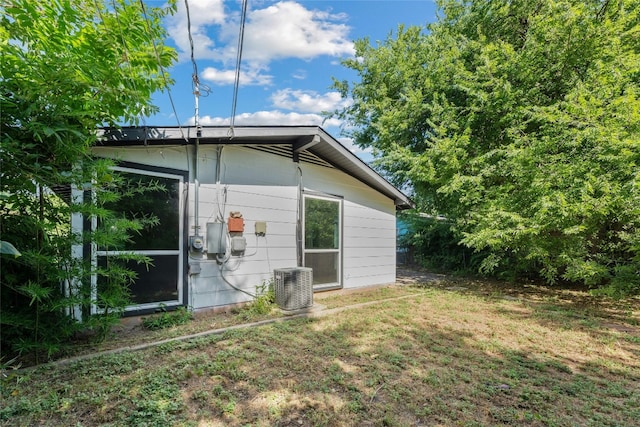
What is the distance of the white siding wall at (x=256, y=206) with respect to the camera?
475cm

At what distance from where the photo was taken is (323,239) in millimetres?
6719

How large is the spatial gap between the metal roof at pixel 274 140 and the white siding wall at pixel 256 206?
0.16 metres

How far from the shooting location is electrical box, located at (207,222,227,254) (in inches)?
191

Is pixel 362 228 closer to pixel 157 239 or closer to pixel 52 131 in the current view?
pixel 157 239

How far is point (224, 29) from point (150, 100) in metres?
1.20

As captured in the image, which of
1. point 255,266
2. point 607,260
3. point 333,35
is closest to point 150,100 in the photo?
point 333,35

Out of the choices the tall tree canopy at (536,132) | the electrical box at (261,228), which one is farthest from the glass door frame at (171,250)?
the tall tree canopy at (536,132)

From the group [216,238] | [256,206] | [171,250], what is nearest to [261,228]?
[256,206]

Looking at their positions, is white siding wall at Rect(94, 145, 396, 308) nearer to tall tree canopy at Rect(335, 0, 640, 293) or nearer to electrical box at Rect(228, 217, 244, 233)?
electrical box at Rect(228, 217, 244, 233)

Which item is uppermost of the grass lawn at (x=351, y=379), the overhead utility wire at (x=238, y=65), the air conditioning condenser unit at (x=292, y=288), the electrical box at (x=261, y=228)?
the overhead utility wire at (x=238, y=65)

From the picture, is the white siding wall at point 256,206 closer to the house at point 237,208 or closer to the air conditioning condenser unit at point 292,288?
the house at point 237,208

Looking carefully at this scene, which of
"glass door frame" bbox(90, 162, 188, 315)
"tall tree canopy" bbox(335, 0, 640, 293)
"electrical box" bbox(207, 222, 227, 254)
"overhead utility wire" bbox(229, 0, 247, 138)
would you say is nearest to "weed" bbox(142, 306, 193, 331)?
"glass door frame" bbox(90, 162, 188, 315)

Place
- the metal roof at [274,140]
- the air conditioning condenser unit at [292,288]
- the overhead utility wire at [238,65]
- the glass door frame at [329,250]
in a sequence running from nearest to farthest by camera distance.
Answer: the overhead utility wire at [238,65]
the metal roof at [274,140]
the air conditioning condenser unit at [292,288]
the glass door frame at [329,250]

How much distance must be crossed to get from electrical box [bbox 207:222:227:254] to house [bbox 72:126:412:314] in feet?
0.05
